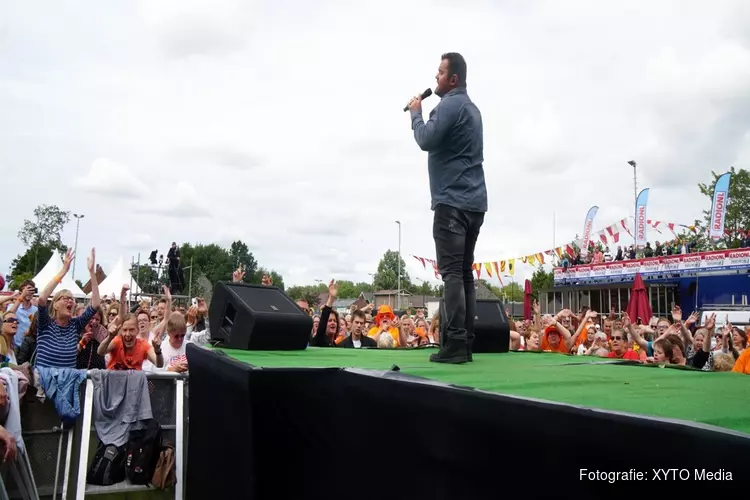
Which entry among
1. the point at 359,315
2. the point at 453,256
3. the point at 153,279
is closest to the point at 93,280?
the point at 359,315

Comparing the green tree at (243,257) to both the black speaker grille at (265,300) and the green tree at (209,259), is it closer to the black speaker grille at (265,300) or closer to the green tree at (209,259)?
the green tree at (209,259)

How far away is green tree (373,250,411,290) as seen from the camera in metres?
88.8

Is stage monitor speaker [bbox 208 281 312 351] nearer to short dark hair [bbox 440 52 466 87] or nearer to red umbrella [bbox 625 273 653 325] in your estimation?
short dark hair [bbox 440 52 466 87]

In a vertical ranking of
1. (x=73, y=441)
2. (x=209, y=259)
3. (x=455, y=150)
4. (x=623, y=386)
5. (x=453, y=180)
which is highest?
(x=209, y=259)

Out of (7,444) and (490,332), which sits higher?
(490,332)

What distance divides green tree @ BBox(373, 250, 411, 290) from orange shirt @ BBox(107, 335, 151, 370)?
82.1 metres

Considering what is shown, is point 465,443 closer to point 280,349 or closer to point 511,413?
point 511,413

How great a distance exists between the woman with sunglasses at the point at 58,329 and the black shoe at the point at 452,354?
11.6 ft

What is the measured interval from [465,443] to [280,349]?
2.30 meters

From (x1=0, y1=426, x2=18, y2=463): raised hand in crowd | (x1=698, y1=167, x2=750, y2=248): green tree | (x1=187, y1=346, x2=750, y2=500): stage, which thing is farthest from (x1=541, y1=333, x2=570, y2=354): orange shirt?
(x1=698, y1=167, x2=750, y2=248): green tree

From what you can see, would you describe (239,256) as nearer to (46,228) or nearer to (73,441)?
(46,228)

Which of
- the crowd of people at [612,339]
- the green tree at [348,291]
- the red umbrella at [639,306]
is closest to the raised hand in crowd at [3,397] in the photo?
the crowd of people at [612,339]

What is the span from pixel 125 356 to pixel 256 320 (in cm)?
205

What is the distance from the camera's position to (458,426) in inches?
77.4
